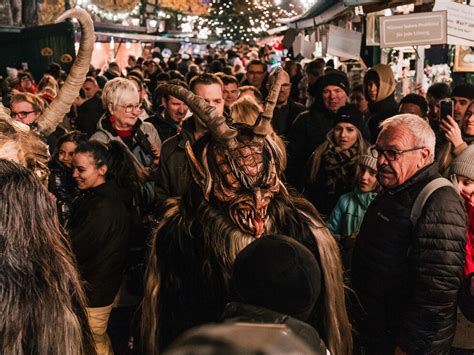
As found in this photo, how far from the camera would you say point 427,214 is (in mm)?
3283

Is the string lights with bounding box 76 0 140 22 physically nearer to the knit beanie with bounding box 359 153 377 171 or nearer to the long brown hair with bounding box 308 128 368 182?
the long brown hair with bounding box 308 128 368 182

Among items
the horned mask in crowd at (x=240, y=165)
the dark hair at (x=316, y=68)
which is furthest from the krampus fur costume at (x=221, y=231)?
the dark hair at (x=316, y=68)

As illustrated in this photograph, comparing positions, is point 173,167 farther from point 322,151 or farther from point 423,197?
point 423,197

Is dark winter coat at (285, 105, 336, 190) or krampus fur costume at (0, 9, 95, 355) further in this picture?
dark winter coat at (285, 105, 336, 190)

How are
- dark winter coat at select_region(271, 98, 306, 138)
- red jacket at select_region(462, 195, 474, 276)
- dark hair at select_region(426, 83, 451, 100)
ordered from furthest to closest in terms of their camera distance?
dark winter coat at select_region(271, 98, 306, 138) → dark hair at select_region(426, 83, 451, 100) → red jacket at select_region(462, 195, 474, 276)

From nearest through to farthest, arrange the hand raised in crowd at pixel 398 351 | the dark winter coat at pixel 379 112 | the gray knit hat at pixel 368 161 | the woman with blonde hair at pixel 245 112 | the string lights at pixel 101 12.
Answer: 1. the hand raised in crowd at pixel 398 351
2. the gray knit hat at pixel 368 161
3. the woman with blonde hair at pixel 245 112
4. the dark winter coat at pixel 379 112
5. the string lights at pixel 101 12

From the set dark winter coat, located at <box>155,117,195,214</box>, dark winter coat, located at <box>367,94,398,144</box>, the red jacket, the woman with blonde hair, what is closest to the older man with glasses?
the red jacket

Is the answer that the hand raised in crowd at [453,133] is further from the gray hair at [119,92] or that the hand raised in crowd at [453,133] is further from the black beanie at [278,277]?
the black beanie at [278,277]

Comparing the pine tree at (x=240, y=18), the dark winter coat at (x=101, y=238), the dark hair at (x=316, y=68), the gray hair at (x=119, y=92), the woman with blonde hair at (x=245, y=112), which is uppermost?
the pine tree at (x=240, y=18)

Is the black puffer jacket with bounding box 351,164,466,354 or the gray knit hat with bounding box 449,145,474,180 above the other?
the gray knit hat with bounding box 449,145,474,180

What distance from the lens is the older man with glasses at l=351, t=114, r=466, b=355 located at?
10.7 feet

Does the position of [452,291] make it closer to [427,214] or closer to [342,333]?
[427,214]

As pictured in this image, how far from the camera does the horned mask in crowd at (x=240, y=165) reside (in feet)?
9.77

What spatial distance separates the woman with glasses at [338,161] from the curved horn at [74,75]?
8.72 ft
